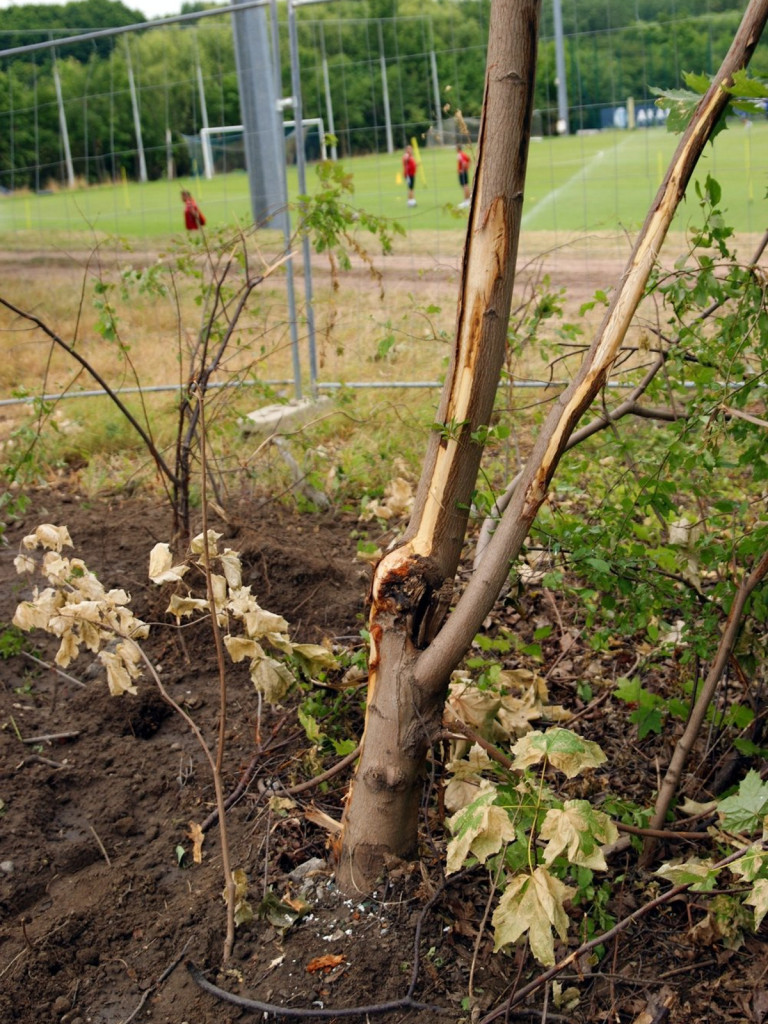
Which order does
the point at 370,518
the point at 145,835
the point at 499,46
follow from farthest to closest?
the point at 370,518 < the point at 145,835 < the point at 499,46

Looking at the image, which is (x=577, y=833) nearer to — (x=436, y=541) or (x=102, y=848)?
(x=436, y=541)

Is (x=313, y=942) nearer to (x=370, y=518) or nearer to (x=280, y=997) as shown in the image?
(x=280, y=997)

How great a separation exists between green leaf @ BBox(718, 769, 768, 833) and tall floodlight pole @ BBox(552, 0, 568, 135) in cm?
526

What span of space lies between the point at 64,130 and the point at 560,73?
10.8 ft

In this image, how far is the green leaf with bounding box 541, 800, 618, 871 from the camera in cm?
181

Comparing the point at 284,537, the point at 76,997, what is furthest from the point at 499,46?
the point at 284,537

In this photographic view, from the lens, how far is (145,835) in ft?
8.91

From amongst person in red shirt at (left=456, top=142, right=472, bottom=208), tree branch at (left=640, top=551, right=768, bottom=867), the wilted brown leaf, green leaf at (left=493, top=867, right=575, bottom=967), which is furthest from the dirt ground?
person in red shirt at (left=456, top=142, right=472, bottom=208)

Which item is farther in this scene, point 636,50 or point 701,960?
point 636,50

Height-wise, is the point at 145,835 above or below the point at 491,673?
below

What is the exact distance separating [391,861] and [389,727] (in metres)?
0.34

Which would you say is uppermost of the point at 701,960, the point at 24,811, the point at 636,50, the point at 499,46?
the point at 636,50

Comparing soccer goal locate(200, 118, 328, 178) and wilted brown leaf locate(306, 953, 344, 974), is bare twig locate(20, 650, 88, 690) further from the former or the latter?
soccer goal locate(200, 118, 328, 178)

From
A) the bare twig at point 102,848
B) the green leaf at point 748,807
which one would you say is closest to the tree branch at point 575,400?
the green leaf at point 748,807
